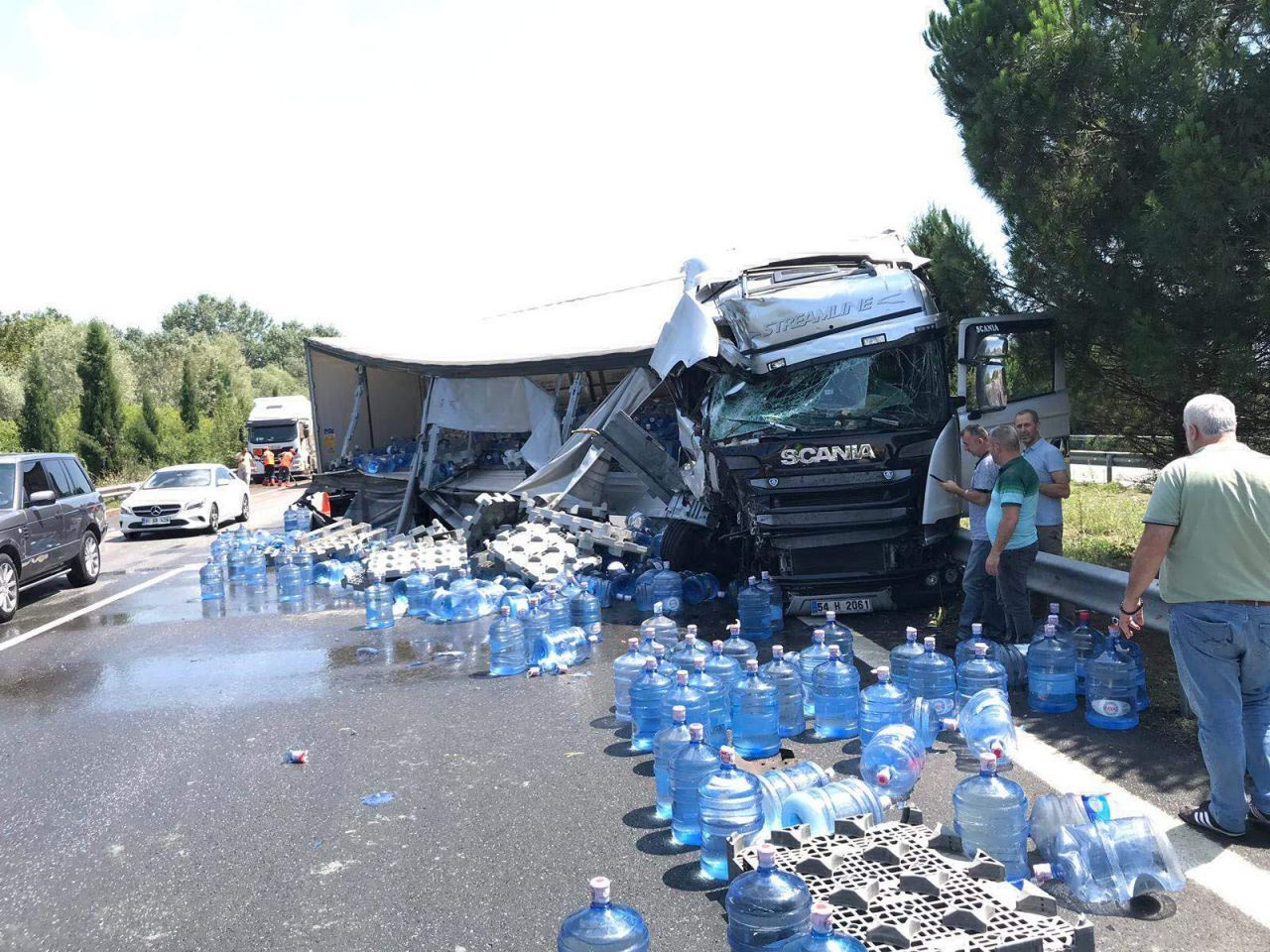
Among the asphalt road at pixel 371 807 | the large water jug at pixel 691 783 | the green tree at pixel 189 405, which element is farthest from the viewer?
the green tree at pixel 189 405

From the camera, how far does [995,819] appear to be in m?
4.11

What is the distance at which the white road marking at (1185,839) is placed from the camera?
3.79 metres

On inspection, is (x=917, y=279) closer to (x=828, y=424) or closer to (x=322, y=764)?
(x=828, y=424)

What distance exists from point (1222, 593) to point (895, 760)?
5.63 ft

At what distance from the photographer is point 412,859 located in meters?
4.46

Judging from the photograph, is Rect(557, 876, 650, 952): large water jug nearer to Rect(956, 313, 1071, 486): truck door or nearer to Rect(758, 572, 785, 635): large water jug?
Rect(758, 572, 785, 635): large water jug

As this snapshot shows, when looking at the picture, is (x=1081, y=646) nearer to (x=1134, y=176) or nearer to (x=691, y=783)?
(x=691, y=783)

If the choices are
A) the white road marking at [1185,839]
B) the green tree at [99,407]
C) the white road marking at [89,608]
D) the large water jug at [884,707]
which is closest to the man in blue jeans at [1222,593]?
the white road marking at [1185,839]

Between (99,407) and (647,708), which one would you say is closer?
(647,708)

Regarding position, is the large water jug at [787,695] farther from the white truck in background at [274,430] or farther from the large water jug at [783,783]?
the white truck in background at [274,430]

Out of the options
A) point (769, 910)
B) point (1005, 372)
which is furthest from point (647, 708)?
point (1005, 372)

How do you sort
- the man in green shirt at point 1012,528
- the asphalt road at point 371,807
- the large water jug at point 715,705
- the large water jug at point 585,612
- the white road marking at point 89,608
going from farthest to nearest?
the white road marking at point 89,608, the large water jug at point 585,612, the man in green shirt at point 1012,528, the large water jug at point 715,705, the asphalt road at point 371,807

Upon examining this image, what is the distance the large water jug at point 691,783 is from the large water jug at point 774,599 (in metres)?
4.14

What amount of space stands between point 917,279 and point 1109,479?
13376 millimetres
